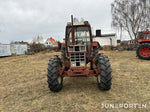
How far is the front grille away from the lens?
387cm

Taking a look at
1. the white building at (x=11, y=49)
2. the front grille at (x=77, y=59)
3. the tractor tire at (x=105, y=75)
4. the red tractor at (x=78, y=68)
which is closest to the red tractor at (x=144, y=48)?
the red tractor at (x=78, y=68)

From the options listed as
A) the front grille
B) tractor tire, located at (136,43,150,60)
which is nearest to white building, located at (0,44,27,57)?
the front grille

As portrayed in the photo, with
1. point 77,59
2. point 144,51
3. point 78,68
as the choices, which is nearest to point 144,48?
point 144,51

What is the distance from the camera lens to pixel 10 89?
14.2 ft

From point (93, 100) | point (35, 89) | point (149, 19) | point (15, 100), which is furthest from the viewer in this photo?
point (149, 19)

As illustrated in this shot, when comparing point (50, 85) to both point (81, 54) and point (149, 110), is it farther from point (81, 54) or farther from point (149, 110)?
point (149, 110)

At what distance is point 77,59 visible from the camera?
153 inches

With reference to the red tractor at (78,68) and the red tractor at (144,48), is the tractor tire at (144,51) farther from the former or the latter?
the red tractor at (78,68)

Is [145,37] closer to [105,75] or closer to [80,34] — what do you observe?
[80,34]

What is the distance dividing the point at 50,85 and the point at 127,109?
83.2 inches

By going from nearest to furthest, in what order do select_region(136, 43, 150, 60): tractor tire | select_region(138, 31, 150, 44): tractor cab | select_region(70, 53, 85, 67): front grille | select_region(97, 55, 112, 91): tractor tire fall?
1. select_region(97, 55, 112, 91): tractor tire
2. select_region(70, 53, 85, 67): front grille
3. select_region(136, 43, 150, 60): tractor tire
4. select_region(138, 31, 150, 44): tractor cab

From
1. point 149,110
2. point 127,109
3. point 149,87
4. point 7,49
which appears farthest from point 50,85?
point 7,49

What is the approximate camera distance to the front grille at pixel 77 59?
3865 mm

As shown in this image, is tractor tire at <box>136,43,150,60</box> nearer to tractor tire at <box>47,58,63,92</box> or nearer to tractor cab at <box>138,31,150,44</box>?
tractor cab at <box>138,31,150,44</box>
